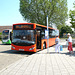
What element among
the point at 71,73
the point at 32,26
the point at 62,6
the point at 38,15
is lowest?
the point at 71,73

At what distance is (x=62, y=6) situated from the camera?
3694cm

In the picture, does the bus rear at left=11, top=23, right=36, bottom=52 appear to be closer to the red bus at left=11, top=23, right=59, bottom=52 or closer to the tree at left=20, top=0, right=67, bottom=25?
the red bus at left=11, top=23, right=59, bottom=52

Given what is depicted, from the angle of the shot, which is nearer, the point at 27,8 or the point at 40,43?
the point at 40,43

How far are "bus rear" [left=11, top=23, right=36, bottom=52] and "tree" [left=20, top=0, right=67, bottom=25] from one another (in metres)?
24.2

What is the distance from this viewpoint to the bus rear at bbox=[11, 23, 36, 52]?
12133mm

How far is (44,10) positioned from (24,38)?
83.4ft

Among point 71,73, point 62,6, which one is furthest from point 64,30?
point 71,73

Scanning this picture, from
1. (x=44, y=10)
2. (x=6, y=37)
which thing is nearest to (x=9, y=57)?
(x=6, y=37)

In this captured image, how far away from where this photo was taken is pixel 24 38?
1226cm

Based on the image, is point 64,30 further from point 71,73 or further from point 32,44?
point 71,73

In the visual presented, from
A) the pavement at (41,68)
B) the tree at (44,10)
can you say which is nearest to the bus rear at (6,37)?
the tree at (44,10)

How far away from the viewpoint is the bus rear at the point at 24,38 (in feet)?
39.8

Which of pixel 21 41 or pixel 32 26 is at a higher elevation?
pixel 32 26

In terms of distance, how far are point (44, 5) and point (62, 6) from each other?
4960mm
